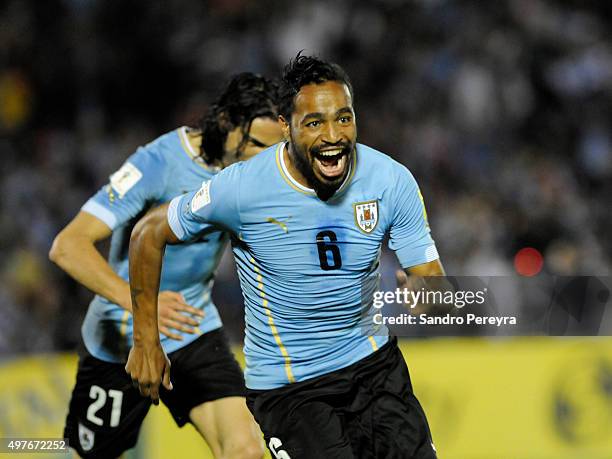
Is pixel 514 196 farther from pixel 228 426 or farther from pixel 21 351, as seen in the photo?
pixel 228 426

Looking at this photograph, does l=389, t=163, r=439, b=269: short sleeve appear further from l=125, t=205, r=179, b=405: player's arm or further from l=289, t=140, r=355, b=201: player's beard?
l=125, t=205, r=179, b=405: player's arm

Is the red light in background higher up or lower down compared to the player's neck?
lower down

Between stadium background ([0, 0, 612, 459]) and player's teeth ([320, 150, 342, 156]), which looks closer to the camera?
player's teeth ([320, 150, 342, 156])

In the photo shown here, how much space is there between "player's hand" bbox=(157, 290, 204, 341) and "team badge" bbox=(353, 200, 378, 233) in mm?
951

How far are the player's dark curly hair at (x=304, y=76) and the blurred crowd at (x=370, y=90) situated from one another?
19.0ft

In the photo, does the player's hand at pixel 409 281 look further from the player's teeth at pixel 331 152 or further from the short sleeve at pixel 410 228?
the player's teeth at pixel 331 152

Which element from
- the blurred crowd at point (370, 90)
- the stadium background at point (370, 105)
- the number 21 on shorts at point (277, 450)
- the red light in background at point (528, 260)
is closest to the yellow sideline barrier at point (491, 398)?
the stadium background at point (370, 105)

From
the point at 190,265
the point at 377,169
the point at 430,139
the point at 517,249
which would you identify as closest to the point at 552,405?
the point at 517,249

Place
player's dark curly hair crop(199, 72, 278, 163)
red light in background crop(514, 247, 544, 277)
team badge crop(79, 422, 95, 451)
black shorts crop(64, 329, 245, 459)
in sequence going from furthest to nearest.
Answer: red light in background crop(514, 247, 544, 277)
team badge crop(79, 422, 95, 451)
black shorts crop(64, 329, 245, 459)
player's dark curly hair crop(199, 72, 278, 163)

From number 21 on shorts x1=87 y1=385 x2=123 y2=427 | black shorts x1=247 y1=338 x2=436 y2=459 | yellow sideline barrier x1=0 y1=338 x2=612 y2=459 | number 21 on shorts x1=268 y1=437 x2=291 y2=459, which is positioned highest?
black shorts x1=247 y1=338 x2=436 y2=459

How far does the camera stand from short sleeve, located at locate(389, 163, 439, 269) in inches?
150

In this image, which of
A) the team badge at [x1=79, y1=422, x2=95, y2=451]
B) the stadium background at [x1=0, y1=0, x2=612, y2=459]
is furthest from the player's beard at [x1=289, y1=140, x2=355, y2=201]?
the stadium background at [x1=0, y1=0, x2=612, y2=459]

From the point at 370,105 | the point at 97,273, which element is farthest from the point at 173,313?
the point at 370,105

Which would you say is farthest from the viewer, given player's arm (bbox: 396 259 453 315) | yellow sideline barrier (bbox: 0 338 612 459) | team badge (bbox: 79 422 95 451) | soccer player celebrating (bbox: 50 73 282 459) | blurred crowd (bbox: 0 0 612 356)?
blurred crowd (bbox: 0 0 612 356)
